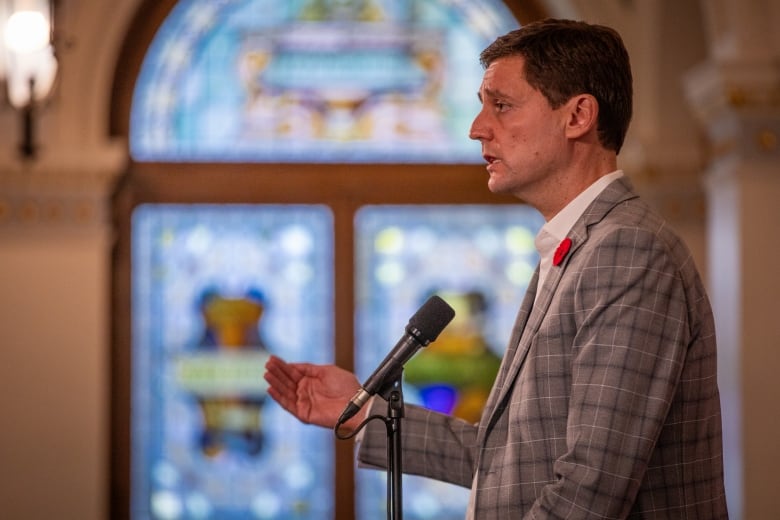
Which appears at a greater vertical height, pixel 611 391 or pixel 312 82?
pixel 312 82

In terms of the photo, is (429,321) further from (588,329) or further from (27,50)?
(27,50)

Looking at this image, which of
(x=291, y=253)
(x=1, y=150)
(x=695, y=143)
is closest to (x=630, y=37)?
(x=695, y=143)

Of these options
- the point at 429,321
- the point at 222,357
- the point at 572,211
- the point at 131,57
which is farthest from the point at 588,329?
the point at 131,57

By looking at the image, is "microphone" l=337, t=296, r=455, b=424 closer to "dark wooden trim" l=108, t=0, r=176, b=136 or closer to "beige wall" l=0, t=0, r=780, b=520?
"beige wall" l=0, t=0, r=780, b=520

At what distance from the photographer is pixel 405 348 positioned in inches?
83.0

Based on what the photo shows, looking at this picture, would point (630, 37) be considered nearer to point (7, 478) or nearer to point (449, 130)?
point (449, 130)

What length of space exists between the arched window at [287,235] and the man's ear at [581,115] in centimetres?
429

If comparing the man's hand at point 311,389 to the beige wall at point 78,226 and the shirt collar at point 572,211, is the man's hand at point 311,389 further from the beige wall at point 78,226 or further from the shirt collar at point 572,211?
the beige wall at point 78,226

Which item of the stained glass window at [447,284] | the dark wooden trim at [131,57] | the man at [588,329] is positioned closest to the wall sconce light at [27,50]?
the dark wooden trim at [131,57]

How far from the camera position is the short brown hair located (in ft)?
6.61

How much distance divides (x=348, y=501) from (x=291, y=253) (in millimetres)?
1238

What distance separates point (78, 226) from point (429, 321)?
162 inches

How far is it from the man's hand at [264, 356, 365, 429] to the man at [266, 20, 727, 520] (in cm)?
47

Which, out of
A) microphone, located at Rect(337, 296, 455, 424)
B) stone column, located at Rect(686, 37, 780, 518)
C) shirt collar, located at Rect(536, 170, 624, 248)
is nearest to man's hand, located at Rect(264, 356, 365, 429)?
microphone, located at Rect(337, 296, 455, 424)
